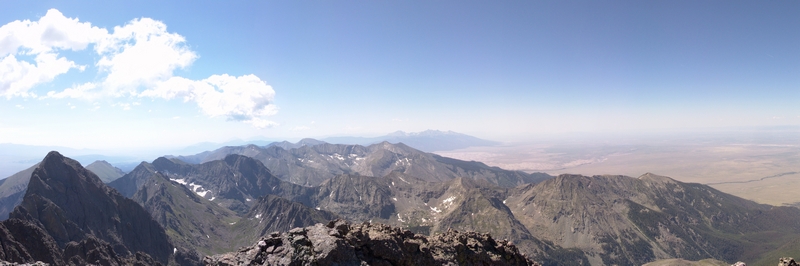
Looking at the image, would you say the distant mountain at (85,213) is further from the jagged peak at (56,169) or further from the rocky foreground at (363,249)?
the rocky foreground at (363,249)

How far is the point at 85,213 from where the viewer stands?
174 m

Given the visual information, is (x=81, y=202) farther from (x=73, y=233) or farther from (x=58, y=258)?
(x=58, y=258)

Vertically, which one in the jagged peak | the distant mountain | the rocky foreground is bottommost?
the distant mountain

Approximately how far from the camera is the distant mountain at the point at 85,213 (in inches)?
5325

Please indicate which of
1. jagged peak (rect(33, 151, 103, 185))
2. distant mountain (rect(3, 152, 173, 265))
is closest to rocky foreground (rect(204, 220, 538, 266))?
distant mountain (rect(3, 152, 173, 265))

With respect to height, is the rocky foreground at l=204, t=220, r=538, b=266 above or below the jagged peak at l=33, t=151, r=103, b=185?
above

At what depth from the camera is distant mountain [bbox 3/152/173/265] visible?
5325 inches

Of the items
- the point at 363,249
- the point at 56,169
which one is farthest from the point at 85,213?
the point at 363,249

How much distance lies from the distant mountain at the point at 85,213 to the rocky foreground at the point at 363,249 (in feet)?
421

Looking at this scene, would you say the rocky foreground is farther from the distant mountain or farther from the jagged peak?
the jagged peak

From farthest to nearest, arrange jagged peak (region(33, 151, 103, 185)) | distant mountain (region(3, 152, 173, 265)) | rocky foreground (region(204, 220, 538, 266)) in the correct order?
jagged peak (region(33, 151, 103, 185)) → distant mountain (region(3, 152, 173, 265)) → rocky foreground (region(204, 220, 538, 266))

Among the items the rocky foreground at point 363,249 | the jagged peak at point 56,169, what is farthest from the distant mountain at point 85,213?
the rocky foreground at point 363,249

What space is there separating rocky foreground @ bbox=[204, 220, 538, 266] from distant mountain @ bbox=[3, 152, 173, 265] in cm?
12843

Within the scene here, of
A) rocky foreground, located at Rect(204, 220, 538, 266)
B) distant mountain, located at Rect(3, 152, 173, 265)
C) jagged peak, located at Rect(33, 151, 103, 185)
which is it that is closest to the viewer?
rocky foreground, located at Rect(204, 220, 538, 266)
